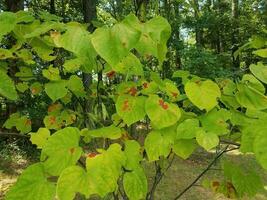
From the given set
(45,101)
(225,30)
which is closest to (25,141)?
(45,101)

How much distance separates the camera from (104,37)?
0.64 m

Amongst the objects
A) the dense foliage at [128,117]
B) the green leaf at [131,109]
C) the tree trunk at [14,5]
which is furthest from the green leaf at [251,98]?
the tree trunk at [14,5]

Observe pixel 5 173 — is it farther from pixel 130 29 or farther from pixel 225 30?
pixel 225 30

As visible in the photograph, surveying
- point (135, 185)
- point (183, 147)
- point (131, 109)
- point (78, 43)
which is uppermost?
point (78, 43)

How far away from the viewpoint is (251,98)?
0.94 meters

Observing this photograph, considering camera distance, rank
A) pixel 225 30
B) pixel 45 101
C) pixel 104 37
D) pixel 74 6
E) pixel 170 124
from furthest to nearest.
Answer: pixel 225 30 < pixel 74 6 < pixel 45 101 < pixel 170 124 < pixel 104 37

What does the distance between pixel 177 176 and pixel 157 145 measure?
5.57m

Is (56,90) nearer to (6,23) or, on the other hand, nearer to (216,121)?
(6,23)

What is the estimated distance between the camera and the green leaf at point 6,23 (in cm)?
78

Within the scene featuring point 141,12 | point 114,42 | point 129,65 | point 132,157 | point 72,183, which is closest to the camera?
point 114,42

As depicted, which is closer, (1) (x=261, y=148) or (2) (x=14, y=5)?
(1) (x=261, y=148)

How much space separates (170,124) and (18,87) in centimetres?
79

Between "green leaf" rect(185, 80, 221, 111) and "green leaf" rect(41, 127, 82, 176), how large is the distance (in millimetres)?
337

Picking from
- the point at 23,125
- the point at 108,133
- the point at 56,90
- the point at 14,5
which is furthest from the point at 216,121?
the point at 14,5
